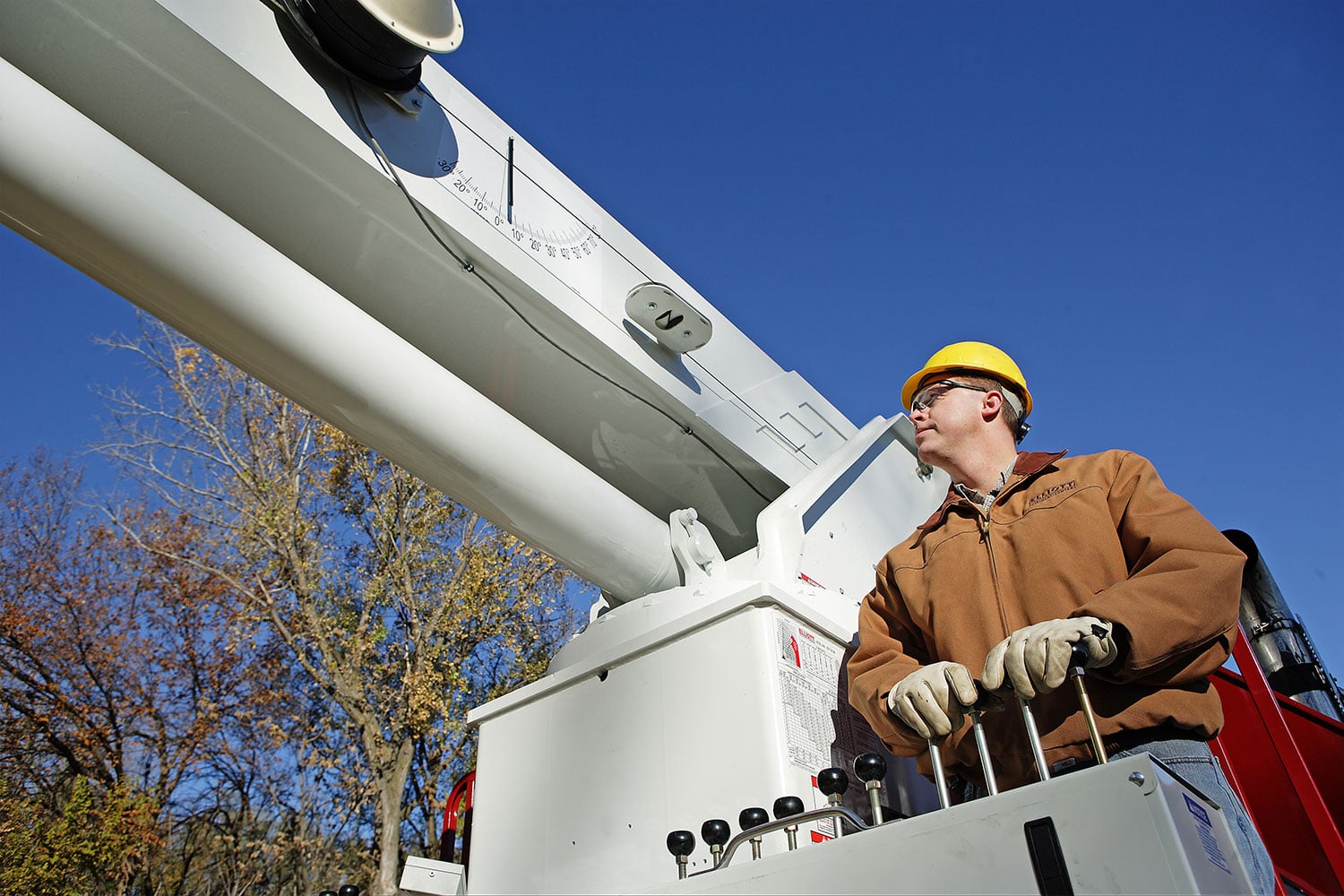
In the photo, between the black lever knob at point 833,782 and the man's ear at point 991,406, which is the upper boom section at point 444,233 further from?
the black lever knob at point 833,782

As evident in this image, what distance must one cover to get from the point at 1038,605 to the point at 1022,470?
0.36m

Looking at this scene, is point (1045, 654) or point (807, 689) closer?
point (1045, 654)

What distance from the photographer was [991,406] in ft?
7.12

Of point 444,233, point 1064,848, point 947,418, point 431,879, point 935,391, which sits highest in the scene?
point 444,233

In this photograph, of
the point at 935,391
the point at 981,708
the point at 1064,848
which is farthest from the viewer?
the point at 935,391

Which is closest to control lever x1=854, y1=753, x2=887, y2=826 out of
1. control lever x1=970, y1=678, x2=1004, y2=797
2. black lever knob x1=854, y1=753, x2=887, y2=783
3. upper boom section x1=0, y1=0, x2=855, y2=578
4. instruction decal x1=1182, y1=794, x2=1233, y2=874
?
black lever knob x1=854, y1=753, x2=887, y2=783

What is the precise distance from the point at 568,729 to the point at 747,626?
0.63 meters

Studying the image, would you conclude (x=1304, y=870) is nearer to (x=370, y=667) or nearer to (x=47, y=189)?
(x=47, y=189)

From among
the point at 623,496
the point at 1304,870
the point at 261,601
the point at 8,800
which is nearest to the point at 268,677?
the point at 261,601

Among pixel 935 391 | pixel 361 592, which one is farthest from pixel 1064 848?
pixel 361 592

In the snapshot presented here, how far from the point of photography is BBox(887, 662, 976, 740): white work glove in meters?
1.46

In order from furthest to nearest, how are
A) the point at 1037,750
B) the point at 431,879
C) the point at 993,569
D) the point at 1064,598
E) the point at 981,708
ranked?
1. the point at 431,879
2. the point at 993,569
3. the point at 1064,598
4. the point at 981,708
5. the point at 1037,750

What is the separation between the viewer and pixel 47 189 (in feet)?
6.15

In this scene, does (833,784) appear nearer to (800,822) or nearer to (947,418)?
(800,822)
